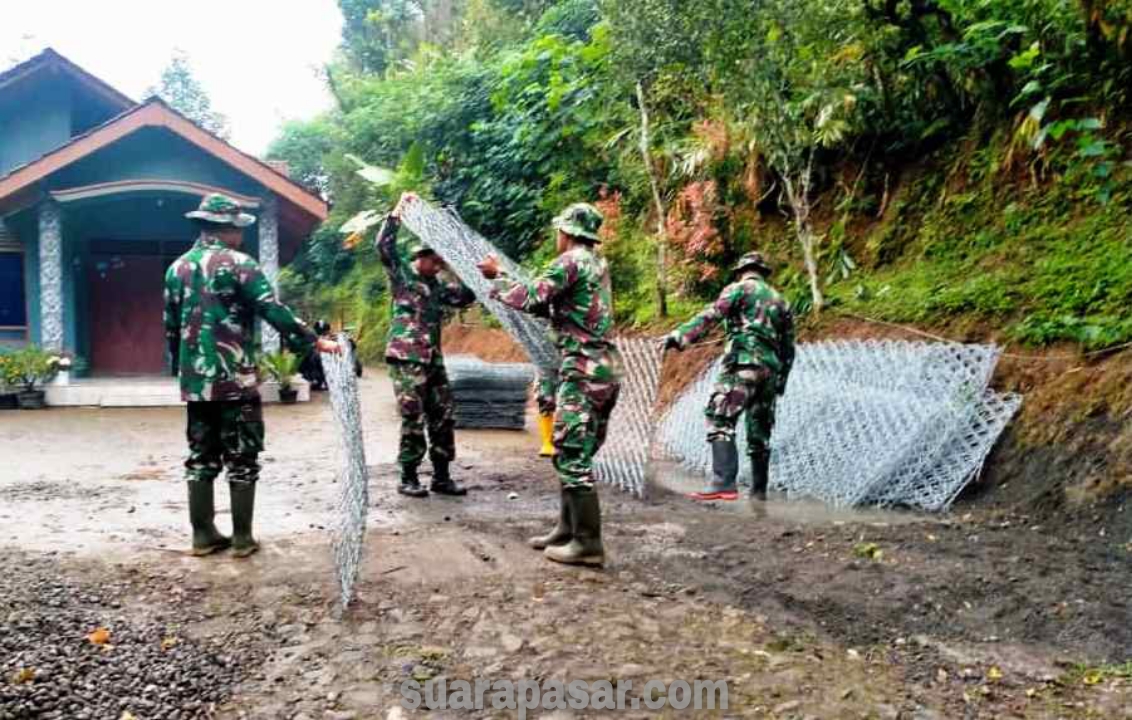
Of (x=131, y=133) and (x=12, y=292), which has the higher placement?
(x=131, y=133)

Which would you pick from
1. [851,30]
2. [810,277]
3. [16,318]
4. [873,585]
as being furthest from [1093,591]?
[16,318]

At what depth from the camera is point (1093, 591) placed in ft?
12.1

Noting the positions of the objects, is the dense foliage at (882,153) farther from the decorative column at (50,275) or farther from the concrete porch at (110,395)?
the decorative column at (50,275)

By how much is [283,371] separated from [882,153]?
8.70m

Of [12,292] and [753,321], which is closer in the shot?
[753,321]

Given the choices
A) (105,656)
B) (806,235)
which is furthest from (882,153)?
(105,656)

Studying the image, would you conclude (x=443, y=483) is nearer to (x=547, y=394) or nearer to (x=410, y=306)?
(x=547, y=394)

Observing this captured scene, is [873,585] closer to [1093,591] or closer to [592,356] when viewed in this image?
[1093,591]

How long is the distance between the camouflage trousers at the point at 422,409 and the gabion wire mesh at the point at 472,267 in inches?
30.1

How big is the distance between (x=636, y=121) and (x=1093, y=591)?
8.84 meters

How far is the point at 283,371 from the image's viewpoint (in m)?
13.0

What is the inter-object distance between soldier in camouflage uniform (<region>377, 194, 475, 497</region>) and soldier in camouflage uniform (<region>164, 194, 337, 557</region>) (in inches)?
53.6

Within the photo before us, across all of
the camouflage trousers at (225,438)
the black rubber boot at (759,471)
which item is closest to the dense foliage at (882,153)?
the black rubber boot at (759,471)

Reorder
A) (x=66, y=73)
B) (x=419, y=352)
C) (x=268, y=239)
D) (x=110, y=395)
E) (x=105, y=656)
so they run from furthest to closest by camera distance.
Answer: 1. (x=66, y=73)
2. (x=268, y=239)
3. (x=110, y=395)
4. (x=419, y=352)
5. (x=105, y=656)
